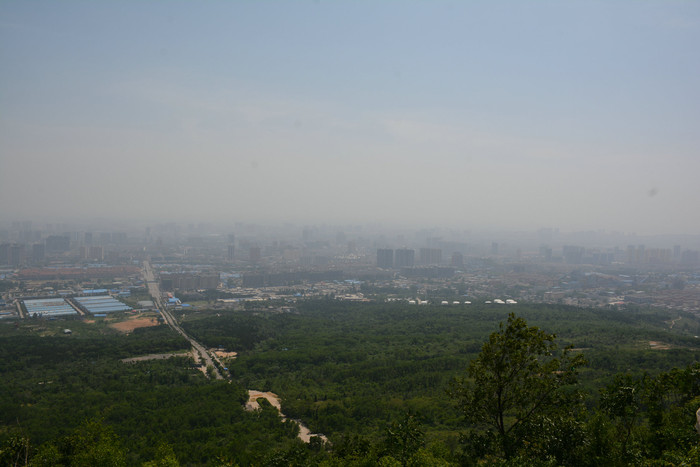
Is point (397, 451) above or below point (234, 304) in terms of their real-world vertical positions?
above

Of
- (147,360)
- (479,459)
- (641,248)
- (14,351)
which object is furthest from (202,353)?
(641,248)

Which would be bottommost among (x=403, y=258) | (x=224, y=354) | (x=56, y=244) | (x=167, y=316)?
(x=167, y=316)

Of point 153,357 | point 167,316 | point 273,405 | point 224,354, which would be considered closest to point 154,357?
point 153,357

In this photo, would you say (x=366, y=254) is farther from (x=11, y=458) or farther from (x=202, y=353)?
(x=11, y=458)

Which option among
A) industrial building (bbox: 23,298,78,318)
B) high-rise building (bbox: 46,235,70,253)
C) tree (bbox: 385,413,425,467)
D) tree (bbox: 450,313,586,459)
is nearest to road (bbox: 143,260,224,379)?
industrial building (bbox: 23,298,78,318)

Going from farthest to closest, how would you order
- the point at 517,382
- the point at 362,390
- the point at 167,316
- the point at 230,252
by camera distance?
the point at 230,252 → the point at 167,316 → the point at 362,390 → the point at 517,382

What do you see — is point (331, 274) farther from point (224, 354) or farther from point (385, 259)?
point (224, 354)
